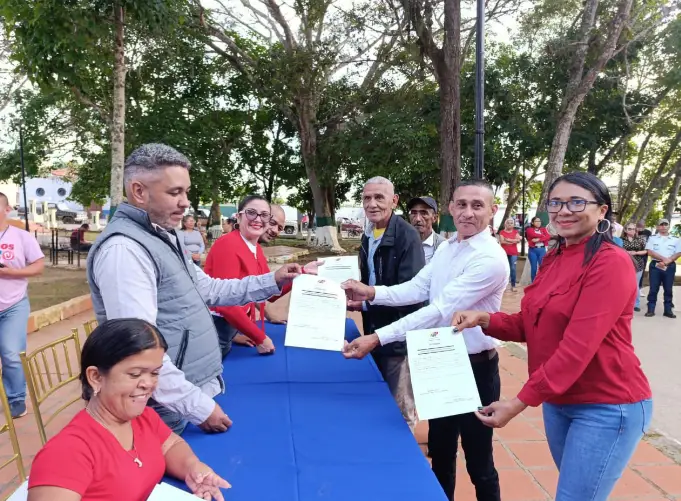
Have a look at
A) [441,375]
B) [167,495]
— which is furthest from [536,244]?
[167,495]

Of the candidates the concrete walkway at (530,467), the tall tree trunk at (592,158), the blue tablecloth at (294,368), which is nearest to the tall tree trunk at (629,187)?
the tall tree trunk at (592,158)

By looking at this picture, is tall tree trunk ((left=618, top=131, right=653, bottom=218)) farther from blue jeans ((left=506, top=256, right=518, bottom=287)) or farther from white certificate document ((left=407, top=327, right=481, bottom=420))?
white certificate document ((left=407, top=327, right=481, bottom=420))

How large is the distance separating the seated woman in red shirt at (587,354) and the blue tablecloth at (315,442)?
37 cm

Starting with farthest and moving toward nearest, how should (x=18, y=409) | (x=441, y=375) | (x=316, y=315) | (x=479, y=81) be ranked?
(x=479, y=81) → (x=18, y=409) → (x=316, y=315) → (x=441, y=375)

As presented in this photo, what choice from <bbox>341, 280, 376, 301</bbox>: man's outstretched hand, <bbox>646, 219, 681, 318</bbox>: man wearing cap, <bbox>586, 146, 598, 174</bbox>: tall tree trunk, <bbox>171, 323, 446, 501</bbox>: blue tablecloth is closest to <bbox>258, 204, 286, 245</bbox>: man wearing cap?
<bbox>341, 280, 376, 301</bbox>: man's outstretched hand

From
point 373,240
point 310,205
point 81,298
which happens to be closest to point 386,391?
point 373,240

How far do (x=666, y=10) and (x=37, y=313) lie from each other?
14.1 metres

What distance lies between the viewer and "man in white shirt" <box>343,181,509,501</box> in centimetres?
243

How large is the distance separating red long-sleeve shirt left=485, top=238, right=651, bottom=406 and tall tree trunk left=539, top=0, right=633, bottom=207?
31.7 feet

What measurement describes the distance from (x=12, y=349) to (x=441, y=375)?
149 inches

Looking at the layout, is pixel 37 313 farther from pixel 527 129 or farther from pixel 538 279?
pixel 527 129

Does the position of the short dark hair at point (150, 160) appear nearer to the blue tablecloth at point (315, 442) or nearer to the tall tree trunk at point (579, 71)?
the blue tablecloth at point (315, 442)

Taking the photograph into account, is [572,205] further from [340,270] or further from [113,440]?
[113,440]

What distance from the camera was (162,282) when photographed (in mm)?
1970
